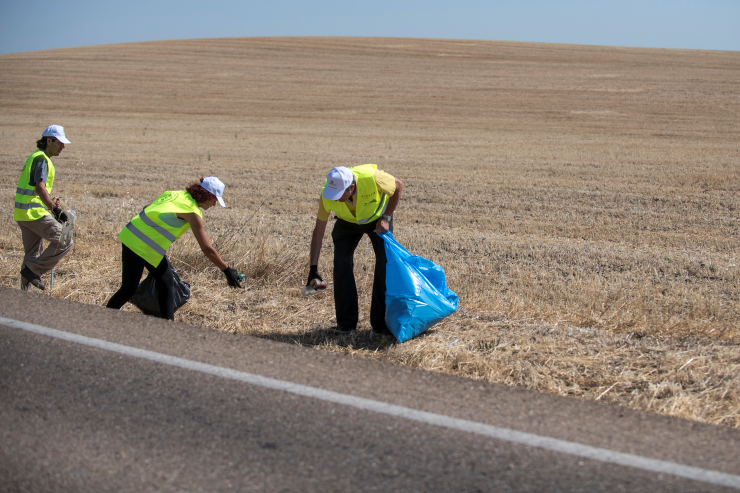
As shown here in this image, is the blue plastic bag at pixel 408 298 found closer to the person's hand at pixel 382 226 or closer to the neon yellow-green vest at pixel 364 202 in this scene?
the person's hand at pixel 382 226

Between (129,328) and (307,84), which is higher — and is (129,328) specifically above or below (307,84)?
below

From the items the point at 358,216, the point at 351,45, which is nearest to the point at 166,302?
the point at 358,216

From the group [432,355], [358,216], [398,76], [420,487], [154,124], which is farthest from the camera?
[398,76]

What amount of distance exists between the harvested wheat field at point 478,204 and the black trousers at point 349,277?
194mm

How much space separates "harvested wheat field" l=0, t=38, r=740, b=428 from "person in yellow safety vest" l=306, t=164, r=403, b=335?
0.23m

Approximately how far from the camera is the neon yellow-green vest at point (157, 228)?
15.8 ft

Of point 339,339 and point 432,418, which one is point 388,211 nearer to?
point 339,339

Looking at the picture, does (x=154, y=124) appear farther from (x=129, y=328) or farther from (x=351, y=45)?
(x=351, y=45)

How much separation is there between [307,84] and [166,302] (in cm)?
3356

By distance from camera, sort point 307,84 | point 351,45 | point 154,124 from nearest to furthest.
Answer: point 154,124 < point 307,84 < point 351,45

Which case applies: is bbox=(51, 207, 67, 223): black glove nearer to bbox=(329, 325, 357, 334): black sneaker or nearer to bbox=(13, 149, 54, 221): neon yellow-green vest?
bbox=(13, 149, 54, 221): neon yellow-green vest

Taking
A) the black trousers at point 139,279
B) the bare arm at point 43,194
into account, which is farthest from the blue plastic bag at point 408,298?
the bare arm at point 43,194

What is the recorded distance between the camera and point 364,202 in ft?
15.8

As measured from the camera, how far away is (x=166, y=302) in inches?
198
